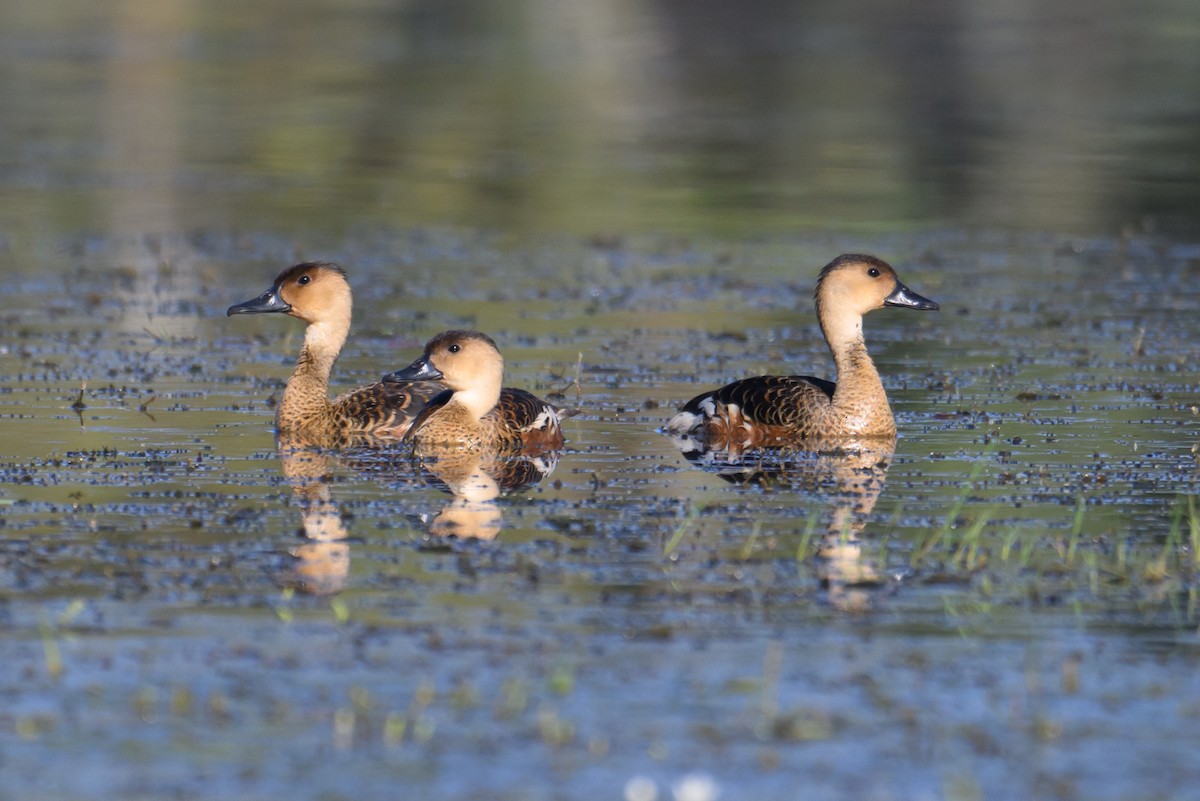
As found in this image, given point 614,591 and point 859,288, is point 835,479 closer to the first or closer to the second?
point 859,288

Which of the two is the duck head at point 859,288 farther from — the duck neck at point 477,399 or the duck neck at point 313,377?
the duck neck at point 313,377

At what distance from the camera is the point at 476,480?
1037 centimetres

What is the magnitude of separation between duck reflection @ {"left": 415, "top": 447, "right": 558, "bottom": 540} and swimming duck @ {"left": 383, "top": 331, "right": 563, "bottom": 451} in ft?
0.23

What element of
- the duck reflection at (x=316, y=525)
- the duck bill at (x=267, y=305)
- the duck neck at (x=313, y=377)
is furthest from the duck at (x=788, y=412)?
the duck bill at (x=267, y=305)

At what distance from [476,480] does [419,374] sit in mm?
1108

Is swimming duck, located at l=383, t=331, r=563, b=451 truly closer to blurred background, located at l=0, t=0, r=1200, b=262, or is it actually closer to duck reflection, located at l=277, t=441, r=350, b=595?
duck reflection, located at l=277, t=441, r=350, b=595

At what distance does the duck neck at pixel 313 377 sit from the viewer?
37.3 feet

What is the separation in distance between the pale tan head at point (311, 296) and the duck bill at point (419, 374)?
93 centimetres

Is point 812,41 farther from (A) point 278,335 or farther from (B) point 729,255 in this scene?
(A) point 278,335

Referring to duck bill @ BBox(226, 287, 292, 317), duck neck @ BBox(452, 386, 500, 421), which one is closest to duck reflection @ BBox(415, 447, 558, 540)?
duck neck @ BBox(452, 386, 500, 421)

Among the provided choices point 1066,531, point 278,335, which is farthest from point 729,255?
point 1066,531

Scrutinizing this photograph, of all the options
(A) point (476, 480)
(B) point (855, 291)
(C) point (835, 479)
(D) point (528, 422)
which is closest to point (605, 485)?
(A) point (476, 480)

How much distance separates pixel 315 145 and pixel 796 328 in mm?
11704

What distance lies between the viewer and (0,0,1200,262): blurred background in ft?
67.1
